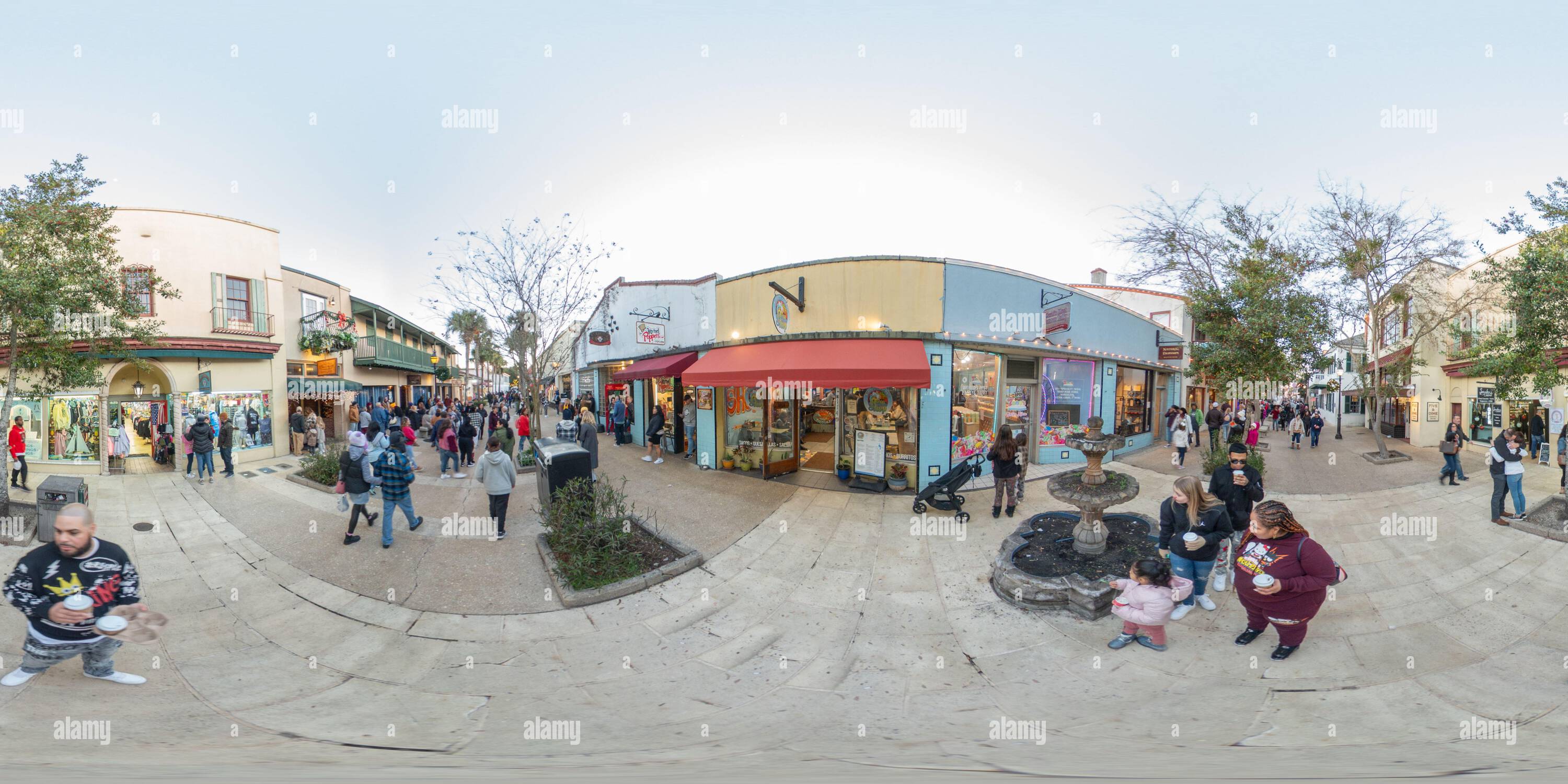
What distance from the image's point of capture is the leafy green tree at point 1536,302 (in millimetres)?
7629

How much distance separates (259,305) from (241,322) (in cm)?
64

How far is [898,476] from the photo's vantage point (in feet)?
33.7

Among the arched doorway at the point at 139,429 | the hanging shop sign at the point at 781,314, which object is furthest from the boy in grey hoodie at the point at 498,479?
the arched doorway at the point at 139,429

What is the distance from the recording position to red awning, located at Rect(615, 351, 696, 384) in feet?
43.7

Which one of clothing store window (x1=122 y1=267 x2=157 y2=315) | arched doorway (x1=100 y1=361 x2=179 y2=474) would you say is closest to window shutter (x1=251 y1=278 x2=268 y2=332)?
clothing store window (x1=122 y1=267 x2=157 y2=315)

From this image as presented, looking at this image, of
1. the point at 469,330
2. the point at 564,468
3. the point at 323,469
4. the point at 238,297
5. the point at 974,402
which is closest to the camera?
the point at 564,468

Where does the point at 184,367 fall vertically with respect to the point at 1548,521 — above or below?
above

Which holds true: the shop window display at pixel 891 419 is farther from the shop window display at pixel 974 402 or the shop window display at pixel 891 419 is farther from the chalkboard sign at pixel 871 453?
the shop window display at pixel 974 402

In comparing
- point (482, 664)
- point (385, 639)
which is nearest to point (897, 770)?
point (482, 664)

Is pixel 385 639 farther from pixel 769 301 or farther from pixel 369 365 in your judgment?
pixel 369 365

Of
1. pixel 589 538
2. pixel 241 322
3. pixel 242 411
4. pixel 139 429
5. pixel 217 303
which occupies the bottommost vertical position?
pixel 589 538

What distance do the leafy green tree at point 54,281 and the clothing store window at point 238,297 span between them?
16.2 feet

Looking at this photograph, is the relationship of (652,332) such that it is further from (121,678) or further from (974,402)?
(121,678)

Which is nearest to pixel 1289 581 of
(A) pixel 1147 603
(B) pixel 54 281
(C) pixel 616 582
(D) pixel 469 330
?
(A) pixel 1147 603
